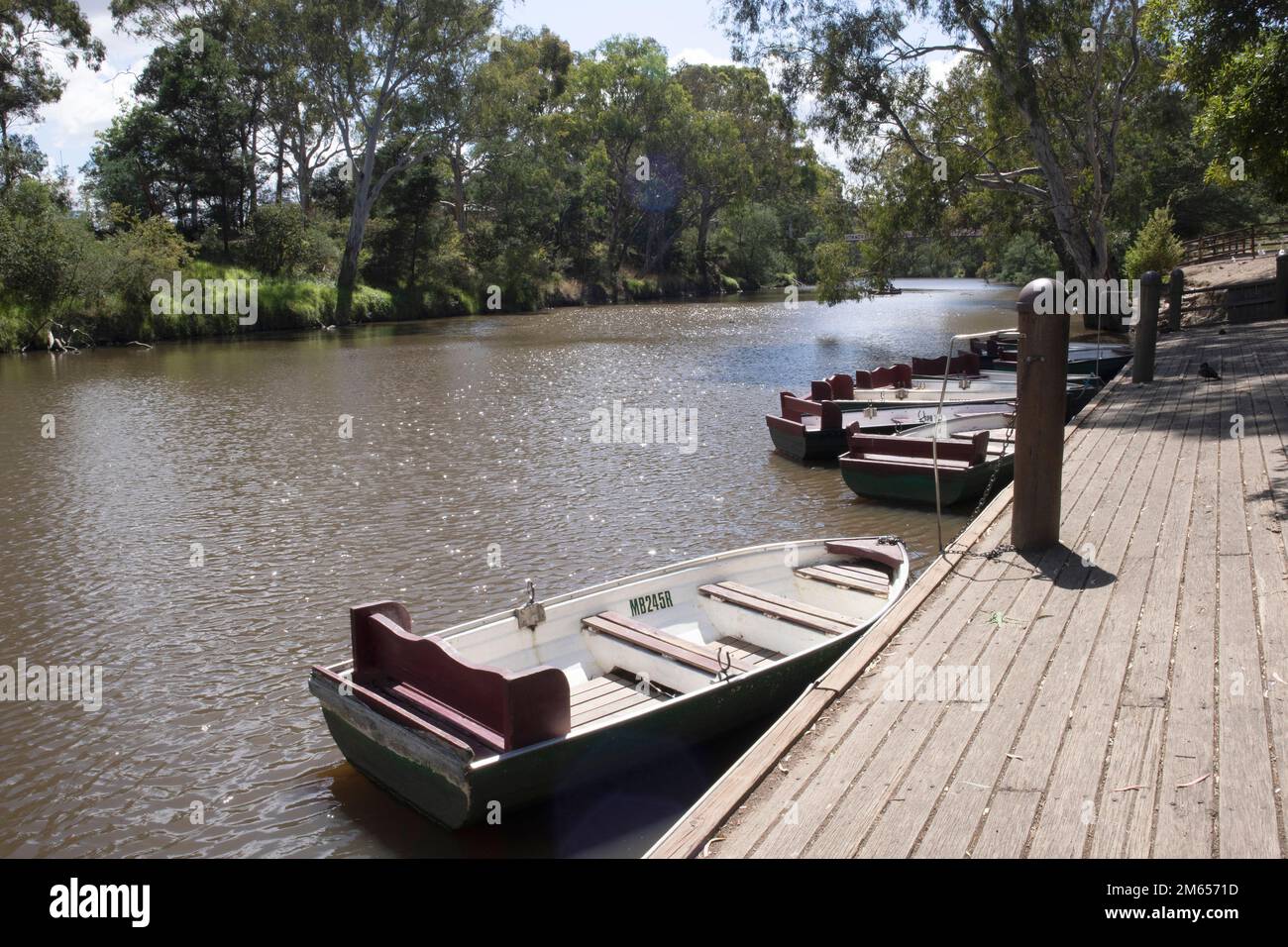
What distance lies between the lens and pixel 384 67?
45.7 m

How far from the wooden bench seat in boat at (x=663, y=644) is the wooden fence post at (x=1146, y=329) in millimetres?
10104

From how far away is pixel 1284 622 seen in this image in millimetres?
5488

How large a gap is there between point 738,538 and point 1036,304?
18.7 ft

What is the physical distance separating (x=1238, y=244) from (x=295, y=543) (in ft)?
125

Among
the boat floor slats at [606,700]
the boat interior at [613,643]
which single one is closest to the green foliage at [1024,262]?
the boat interior at [613,643]

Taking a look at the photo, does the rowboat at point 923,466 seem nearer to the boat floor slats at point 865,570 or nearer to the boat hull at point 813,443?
the boat hull at point 813,443

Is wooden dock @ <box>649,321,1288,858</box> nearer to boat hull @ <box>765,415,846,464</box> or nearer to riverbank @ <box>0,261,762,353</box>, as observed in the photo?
boat hull @ <box>765,415,846,464</box>

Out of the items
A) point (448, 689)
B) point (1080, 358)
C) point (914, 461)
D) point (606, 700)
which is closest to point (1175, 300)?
point (1080, 358)

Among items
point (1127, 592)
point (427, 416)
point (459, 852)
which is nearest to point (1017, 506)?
point (1127, 592)

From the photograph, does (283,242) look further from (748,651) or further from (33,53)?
(748,651)

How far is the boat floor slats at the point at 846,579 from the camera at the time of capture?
26.0ft

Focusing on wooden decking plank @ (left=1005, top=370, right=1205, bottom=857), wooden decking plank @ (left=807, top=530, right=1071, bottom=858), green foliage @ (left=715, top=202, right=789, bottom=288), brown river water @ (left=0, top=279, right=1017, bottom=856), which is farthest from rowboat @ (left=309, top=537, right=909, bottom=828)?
green foliage @ (left=715, top=202, right=789, bottom=288)

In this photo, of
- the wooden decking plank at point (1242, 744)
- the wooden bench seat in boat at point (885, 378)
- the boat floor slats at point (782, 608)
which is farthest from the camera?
the wooden bench seat in boat at point (885, 378)
